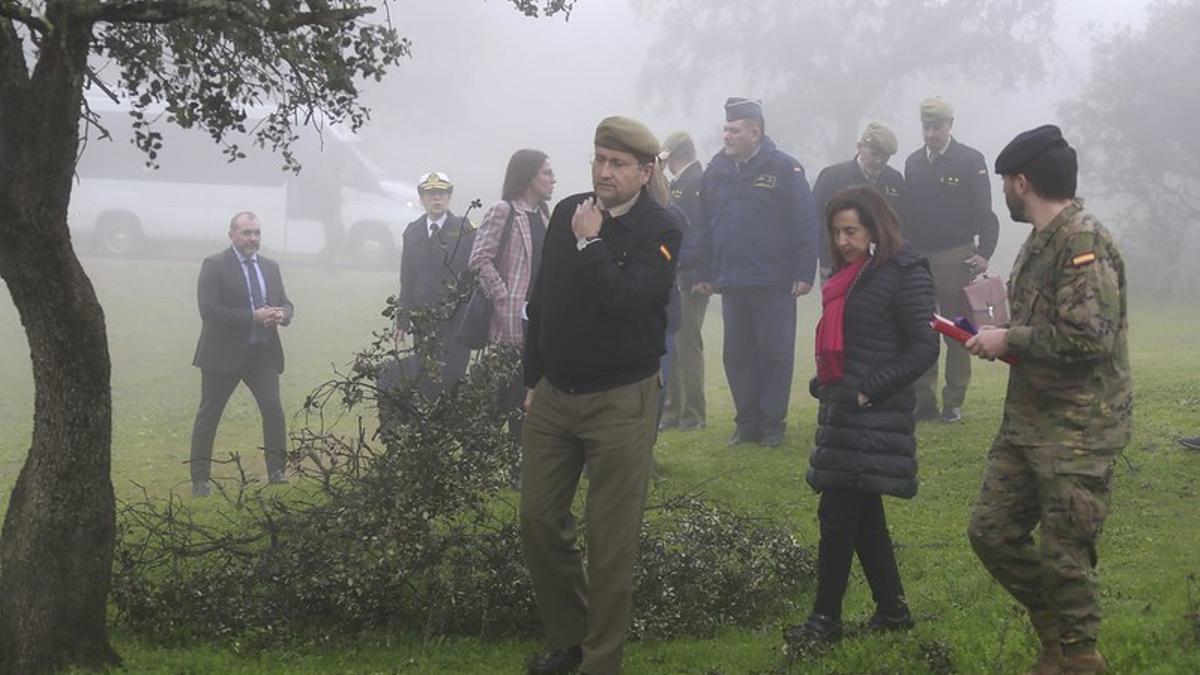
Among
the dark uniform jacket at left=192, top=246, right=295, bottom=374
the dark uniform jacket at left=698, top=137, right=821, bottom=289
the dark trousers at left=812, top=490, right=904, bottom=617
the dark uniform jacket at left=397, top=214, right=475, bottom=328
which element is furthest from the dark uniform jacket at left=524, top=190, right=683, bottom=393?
the dark uniform jacket at left=192, top=246, right=295, bottom=374

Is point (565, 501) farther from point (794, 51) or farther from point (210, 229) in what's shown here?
point (794, 51)

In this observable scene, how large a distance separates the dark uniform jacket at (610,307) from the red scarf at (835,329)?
30.6 inches

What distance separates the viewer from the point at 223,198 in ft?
112

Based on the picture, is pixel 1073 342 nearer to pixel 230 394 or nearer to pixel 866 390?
pixel 866 390

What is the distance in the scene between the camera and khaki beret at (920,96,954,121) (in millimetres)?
11273

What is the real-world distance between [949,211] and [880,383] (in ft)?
19.5

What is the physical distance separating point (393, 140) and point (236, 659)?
4810 cm

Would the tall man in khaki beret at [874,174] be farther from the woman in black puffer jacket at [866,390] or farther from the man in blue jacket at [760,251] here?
the woman in black puffer jacket at [866,390]

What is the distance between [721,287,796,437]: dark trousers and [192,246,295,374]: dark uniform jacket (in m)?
3.76

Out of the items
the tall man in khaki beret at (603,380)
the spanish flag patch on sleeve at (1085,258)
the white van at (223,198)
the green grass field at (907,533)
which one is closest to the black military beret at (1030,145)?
the spanish flag patch on sleeve at (1085,258)

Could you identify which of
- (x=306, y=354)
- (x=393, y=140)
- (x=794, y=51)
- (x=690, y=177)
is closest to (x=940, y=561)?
(x=690, y=177)

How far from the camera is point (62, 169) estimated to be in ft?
17.9

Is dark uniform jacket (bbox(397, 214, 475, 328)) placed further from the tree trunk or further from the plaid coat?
the tree trunk

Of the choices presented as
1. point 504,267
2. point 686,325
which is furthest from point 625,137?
point 686,325
